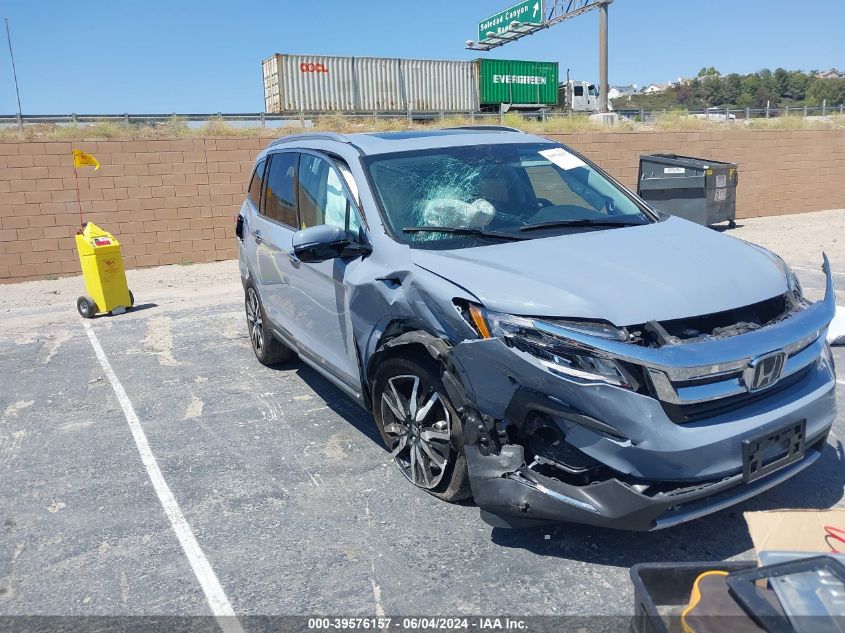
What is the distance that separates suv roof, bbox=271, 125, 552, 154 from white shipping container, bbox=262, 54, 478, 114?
25.7 metres

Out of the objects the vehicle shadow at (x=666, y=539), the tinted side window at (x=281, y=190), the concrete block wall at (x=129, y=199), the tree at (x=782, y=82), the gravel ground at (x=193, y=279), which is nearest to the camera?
the vehicle shadow at (x=666, y=539)

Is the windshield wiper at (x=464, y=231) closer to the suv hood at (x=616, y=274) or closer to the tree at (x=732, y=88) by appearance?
the suv hood at (x=616, y=274)

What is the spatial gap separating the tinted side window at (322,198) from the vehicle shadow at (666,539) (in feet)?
6.13

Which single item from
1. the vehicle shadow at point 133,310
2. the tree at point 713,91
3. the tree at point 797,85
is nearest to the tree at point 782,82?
the tree at point 797,85

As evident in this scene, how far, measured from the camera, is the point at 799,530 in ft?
8.57

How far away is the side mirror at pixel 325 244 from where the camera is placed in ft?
12.8

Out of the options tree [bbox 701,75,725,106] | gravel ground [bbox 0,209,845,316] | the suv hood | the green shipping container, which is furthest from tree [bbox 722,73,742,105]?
the suv hood

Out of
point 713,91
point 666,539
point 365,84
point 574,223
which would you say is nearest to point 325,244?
point 574,223

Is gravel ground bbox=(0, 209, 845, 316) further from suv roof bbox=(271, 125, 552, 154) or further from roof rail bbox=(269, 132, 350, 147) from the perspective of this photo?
suv roof bbox=(271, 125, 552, 154)

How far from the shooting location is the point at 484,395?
2990mm

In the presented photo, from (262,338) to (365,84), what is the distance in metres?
26.7

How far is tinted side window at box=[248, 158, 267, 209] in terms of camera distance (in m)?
5.98

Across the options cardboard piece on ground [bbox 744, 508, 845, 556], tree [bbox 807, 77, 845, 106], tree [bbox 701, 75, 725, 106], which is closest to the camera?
cardboard piece on ground [bbox 744, 508, 845, 556]

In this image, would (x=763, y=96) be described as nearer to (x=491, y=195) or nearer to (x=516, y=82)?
(x=516, y=82)
